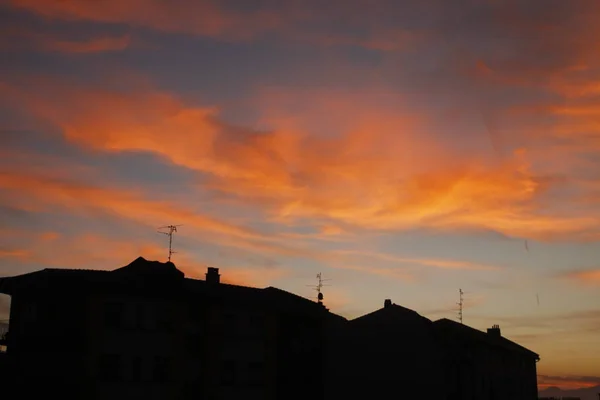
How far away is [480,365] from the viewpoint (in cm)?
7231

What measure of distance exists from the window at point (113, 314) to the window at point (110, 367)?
6.83ft

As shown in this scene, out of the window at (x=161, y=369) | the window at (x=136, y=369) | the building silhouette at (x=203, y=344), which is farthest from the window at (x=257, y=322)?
the window at (x=136, y=369)

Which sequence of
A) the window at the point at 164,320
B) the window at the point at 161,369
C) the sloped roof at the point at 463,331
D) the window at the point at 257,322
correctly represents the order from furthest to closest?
the sloped roof at the point at 463,331 → the window at the point at 257,322 → the window at the point at 164,320 → the window at the point at 161,369

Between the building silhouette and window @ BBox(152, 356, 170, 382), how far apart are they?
0.07m

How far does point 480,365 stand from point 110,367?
4022 centimetres

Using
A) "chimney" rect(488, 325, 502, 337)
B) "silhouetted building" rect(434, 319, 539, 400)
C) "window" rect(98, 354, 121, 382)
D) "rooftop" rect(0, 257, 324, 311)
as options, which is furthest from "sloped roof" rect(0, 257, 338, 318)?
"chimney" rect(488, 325, 502, 337)

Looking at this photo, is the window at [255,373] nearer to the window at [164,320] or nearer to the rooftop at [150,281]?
the rooftop at [150,281]

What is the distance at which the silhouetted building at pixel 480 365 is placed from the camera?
65.9m

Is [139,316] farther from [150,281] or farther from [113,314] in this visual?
[150,281]

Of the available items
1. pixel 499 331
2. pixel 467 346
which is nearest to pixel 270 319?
pixel 467 346

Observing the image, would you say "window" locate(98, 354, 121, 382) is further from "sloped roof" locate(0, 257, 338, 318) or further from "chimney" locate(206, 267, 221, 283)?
"chimney" locate(206, 267, 221, 283)

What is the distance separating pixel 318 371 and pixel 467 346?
18.0m

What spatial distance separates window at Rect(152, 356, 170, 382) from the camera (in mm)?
49531

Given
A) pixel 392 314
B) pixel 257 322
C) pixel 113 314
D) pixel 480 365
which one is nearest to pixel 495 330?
pixel 480 365
